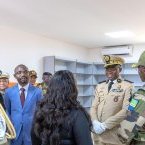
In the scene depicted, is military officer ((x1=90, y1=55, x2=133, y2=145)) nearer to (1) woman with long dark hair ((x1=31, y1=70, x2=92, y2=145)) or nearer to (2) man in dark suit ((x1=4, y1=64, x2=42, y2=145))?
(2) man in dark suit ((x1=4, y1=64, x2=42, y2=145))

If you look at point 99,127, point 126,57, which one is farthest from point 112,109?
point 126,57

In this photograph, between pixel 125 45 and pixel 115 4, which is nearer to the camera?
pixel 115 4

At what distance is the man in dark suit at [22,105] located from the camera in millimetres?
2926

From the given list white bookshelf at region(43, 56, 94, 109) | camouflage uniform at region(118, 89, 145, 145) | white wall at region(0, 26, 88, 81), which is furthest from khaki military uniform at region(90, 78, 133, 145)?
white bookshelf at region(43, 56, 94, 109)

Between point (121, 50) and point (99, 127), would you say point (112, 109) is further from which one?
point (121, 50)

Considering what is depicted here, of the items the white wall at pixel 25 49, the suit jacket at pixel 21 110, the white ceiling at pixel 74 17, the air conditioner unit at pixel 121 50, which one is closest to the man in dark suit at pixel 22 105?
the suit jacket at pixel 21 110

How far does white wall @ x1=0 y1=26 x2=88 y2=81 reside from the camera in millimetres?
5992

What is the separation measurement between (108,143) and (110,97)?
0.53m

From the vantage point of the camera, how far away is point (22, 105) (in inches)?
118

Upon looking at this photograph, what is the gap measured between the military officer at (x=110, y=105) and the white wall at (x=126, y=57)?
16.5 ft

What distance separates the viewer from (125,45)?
820cm

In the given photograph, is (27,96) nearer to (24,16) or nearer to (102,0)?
(102,0)

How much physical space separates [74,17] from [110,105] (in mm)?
2437

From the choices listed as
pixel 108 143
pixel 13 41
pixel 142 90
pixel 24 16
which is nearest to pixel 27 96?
pixel 108 143
